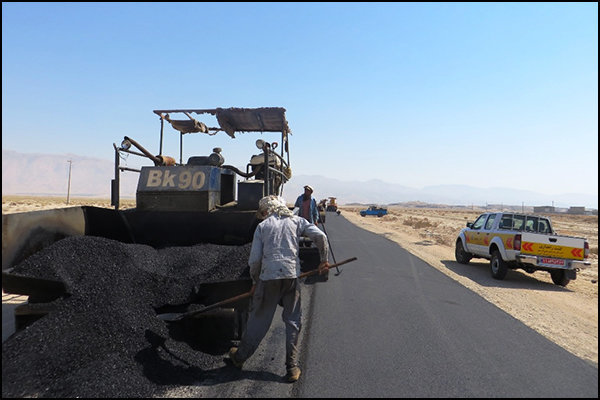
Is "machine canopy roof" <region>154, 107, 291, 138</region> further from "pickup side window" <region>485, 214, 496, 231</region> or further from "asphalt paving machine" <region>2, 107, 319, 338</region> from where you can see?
"pickup side window" <region>485, 214, 496, 231</region>

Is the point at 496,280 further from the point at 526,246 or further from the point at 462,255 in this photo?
the point at 462,255

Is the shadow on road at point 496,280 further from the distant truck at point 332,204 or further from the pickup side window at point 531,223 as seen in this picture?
the distant truck at point 332,204

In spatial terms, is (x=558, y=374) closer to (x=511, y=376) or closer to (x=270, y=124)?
(x=511, y=376)

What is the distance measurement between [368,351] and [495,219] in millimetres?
7690

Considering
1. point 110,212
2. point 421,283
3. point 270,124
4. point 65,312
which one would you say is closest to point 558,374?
point 421,283

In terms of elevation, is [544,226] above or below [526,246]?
above

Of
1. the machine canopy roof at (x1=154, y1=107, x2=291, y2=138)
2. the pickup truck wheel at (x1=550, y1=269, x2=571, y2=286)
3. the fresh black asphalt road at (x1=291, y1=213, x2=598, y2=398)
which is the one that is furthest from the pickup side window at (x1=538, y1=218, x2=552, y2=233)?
the machine canopy roof at (x1=154, y1=107, x2=291, y2=138)

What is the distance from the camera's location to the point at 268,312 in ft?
12.3

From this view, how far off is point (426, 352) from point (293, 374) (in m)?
→ 1.63

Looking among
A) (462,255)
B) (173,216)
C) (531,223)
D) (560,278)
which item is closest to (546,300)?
(560,278)

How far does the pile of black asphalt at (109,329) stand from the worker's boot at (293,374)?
811 millimetres

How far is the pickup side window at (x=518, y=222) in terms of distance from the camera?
953 cm

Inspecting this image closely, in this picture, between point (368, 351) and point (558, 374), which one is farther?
point (368, 351)

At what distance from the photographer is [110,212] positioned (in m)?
→ 5.59
